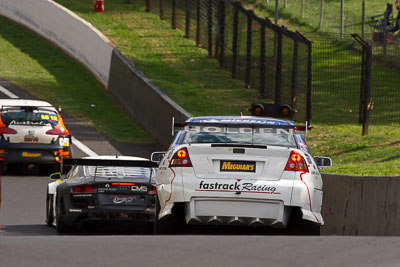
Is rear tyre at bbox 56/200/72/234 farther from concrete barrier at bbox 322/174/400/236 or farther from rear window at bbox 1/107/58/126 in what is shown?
rear window at bbox 1/107/58/126

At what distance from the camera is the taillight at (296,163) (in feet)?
39.1

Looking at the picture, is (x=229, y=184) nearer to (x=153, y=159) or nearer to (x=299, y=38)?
(x=153, y=159)

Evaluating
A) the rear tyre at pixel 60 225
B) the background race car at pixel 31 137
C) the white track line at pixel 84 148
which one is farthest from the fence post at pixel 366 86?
the rear tyre at pixel 60 225

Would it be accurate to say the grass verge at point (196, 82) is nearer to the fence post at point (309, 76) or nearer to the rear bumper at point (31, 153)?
the fence post at point (309, 76)

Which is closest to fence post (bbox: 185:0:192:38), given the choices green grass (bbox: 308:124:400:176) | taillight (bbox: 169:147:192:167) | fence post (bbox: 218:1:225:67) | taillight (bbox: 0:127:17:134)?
fence post (bbox: 218:1:225:67)

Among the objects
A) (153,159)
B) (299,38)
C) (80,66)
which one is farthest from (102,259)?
(80,66)

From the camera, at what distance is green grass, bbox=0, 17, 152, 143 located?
107 feet

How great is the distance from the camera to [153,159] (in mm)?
13617

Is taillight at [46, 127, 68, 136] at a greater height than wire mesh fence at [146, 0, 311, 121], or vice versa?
wire mesh fence at [146, 0, 311, 121]

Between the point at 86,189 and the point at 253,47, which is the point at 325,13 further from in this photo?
the point at 86,189

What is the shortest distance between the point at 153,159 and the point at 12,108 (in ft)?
39.3

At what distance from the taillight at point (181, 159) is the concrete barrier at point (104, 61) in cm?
1427

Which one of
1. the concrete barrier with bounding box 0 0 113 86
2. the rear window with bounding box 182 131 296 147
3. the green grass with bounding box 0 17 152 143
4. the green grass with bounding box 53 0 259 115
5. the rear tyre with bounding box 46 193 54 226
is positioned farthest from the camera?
the concrete barrier with bounding box 0 0 113 86

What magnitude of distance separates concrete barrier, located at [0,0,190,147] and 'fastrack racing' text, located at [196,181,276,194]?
14.5 meters
